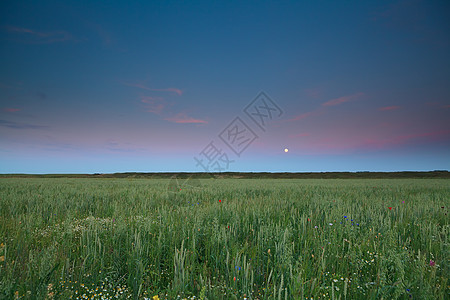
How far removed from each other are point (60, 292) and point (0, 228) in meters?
2.50

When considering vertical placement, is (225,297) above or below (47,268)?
below

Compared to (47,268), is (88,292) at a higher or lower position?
lower

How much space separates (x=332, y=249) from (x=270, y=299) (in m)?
1.26

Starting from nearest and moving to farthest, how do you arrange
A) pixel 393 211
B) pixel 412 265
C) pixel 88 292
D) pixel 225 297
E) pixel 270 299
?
pixel 270 299
pixel 225 297
pixel 88 292
pixel 412 265
pixel 393 211

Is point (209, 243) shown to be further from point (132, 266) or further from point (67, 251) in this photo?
point (67, 251)

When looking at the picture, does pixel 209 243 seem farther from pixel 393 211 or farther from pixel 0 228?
pixel 393 211

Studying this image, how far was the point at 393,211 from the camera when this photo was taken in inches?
178

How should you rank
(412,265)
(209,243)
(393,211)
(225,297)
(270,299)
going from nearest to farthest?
(270,299), (225,297), (412,265), (209,243), (393,211)

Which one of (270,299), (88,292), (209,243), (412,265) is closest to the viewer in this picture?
(270,299)

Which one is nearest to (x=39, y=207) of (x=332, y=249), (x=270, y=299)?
(x=270, y=299)

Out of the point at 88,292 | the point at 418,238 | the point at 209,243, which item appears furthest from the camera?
the point at 418,238

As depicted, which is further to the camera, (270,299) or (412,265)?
(412,265)

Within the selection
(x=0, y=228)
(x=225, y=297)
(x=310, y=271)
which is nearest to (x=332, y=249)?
(x=310, y=271)

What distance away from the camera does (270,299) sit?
54.7 inches
